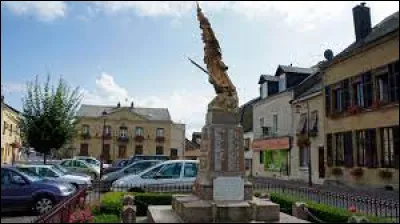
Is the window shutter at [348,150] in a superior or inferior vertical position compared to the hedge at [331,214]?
superior

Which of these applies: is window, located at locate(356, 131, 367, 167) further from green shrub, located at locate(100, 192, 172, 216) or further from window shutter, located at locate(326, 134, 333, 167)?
green shrub, located at locate(100, 192, 172, 216)

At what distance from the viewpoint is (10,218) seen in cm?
1257

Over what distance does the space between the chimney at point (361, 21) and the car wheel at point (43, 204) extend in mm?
21210

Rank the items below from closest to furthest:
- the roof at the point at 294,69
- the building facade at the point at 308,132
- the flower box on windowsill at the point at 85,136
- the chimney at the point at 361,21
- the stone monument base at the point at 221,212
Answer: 1. the stone monument base at the point at 221,212
2. the chimney at the point at 361,21
3. the building facade at the point at 308,132
4. the roof at the point at 294,69
5. the flower box on windowsill at the point at 85,136

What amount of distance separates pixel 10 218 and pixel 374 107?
58.4ft

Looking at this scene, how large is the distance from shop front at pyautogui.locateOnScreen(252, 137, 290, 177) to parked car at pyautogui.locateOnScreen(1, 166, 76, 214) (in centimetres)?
2236

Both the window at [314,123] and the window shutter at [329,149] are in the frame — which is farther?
the window at [314,123]

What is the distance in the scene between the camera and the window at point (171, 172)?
55.3 ft

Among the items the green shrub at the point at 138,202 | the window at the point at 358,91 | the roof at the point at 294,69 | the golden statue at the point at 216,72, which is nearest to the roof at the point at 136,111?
the roof at the point at 294,69

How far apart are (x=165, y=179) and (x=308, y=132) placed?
1579 cm

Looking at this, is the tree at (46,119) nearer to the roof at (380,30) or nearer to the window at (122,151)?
the roof at (380,30)

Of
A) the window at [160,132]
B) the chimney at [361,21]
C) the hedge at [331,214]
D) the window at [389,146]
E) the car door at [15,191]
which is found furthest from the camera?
the window at [160,132]

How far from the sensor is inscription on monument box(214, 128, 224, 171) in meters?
9.96

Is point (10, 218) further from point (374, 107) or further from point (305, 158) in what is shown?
point (305, 158)
